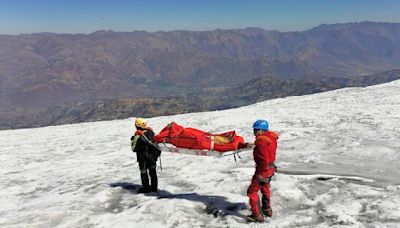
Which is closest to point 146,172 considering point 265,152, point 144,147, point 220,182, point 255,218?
point 144,147

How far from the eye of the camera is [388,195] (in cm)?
997

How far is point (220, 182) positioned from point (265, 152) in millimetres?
3810

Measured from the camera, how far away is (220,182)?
39.8ft

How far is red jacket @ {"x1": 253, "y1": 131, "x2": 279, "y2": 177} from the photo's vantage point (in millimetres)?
8625

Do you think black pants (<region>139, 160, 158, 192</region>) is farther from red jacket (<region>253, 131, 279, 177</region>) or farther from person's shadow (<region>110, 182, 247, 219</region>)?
red jacket (<region>253, 131, 279, 177</region>)

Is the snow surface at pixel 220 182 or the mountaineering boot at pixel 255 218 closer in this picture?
the mountaineering boot at pixel 255 218

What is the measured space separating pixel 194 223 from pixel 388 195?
17.0 ft

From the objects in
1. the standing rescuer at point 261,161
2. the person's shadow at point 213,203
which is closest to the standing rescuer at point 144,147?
the person's shadow at point 213,203

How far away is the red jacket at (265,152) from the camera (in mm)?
8625

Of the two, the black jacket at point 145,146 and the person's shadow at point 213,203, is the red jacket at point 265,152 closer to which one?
the person's shadow at point 213,203

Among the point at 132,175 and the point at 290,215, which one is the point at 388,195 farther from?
the point at 132,175

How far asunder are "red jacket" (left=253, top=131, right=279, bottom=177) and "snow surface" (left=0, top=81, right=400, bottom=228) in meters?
1.23

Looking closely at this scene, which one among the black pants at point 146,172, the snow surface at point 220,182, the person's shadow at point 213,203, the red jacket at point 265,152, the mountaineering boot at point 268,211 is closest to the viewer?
the red jacket at point 265,152

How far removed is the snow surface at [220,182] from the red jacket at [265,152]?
1.23m
